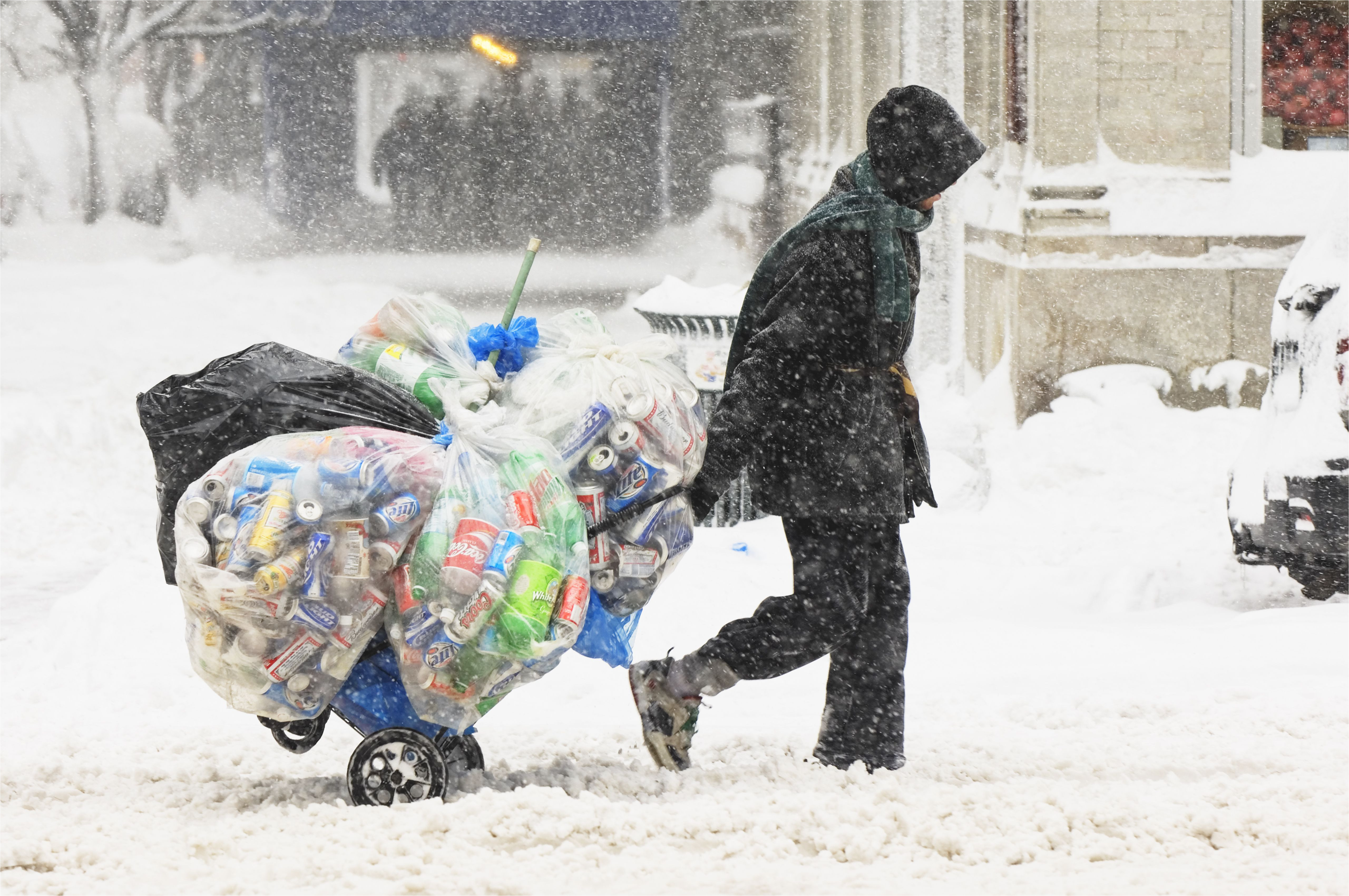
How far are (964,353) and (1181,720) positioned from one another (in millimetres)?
7312

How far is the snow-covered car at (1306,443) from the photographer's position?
17.3 ft

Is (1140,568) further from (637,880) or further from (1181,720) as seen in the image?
(637,880)

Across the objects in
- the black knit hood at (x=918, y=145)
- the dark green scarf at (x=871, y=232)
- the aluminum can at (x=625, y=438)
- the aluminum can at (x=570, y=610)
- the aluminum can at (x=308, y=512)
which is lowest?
the aluminum can at (x=570, y=610)

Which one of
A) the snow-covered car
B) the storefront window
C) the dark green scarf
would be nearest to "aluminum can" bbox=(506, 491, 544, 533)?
the dark green scarf

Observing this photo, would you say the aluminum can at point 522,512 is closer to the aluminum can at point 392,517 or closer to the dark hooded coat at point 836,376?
the aluminum can at point 392,517

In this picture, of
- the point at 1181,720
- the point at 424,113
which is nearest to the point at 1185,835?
the point at 1181,720

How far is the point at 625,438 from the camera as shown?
3.07 metres

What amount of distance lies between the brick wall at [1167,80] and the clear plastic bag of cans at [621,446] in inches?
283

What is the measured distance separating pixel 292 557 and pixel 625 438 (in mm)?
759

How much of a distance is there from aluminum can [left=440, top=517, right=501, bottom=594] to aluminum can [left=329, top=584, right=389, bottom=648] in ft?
0.50

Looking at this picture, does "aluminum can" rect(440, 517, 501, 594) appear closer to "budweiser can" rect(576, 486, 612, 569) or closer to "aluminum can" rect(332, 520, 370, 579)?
"aluminum can" rect(332, 520, 370, 579)

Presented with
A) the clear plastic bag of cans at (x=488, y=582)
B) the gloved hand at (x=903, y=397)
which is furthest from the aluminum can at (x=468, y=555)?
the gloved hand at (x=903, y=397)

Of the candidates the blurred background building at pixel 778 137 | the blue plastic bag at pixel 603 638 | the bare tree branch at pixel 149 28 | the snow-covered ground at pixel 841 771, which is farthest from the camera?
the bare tree branch at pixel 149 28

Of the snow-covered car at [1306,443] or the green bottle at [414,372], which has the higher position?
the green bottle at [414,372]
